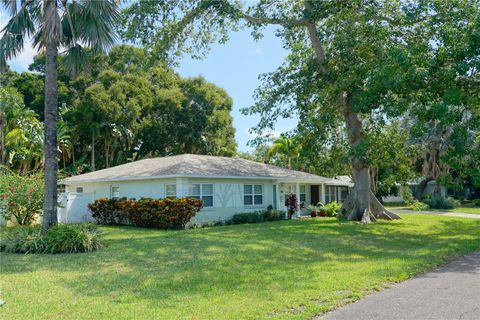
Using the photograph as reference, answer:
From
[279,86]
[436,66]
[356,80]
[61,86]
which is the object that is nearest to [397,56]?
[436,66]

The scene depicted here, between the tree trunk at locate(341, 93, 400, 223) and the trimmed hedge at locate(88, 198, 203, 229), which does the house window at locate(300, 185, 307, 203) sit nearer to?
the tree trunk at locate(341, 93, 400, 223)

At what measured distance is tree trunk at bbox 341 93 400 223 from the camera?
2208 centimetres

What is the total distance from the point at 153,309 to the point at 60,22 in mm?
10086

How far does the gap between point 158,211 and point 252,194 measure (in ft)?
21.7

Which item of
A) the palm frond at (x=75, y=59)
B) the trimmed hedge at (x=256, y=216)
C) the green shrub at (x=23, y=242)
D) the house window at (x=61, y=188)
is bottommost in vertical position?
the green shrub at (x=23, y=242)

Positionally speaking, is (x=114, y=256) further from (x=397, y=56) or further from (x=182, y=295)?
(x=397, y=56)

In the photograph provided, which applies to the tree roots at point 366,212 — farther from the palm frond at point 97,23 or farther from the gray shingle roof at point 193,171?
the palm frond at point 97,23

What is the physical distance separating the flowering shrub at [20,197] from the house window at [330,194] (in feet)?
67.1

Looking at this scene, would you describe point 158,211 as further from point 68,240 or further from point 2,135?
point 2,135

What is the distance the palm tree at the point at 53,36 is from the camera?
13680 millimetres

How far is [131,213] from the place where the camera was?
21625 millimetres

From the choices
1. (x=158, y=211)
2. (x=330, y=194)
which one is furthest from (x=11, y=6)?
(x=330, y=194)

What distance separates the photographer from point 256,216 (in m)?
24.1

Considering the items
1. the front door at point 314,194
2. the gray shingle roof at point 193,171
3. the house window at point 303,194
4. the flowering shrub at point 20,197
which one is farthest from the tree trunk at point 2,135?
the front door at point 314,194
